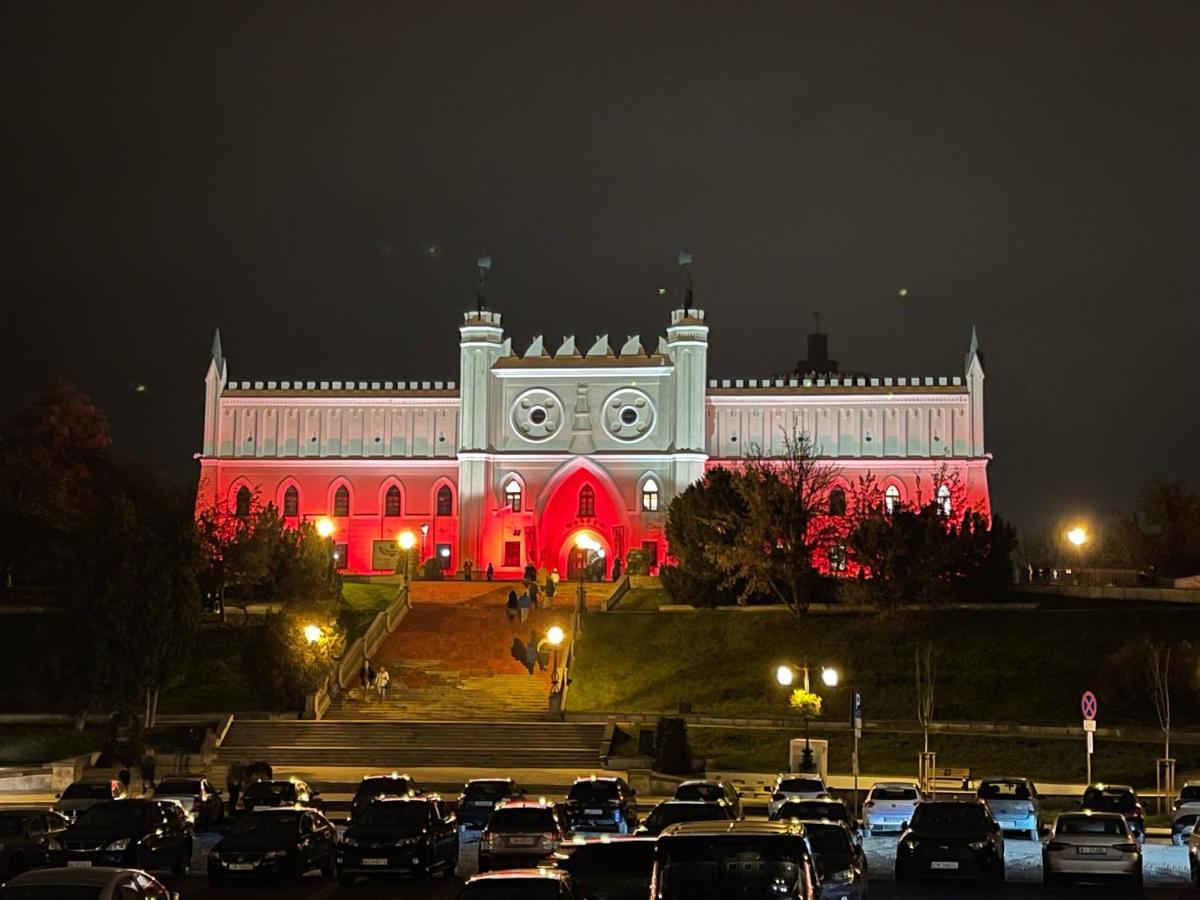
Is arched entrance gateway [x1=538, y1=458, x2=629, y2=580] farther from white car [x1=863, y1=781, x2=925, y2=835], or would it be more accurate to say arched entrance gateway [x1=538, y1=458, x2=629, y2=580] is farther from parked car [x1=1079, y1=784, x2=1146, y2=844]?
white car [x1=863, y1=781, x2=925, y2=835]

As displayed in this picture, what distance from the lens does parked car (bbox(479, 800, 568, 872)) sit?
939 inches

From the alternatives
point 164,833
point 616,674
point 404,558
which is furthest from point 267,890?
point 404,558

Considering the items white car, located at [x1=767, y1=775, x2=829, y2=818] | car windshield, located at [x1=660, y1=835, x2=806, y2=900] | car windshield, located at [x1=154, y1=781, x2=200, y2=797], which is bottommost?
car windshield, located at [x1=154, y1=781, x2=200, y2=797]

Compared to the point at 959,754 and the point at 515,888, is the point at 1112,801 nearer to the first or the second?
the point at 959,754

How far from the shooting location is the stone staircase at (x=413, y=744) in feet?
147

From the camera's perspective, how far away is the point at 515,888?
15.7 metres

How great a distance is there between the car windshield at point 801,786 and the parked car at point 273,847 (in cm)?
1026

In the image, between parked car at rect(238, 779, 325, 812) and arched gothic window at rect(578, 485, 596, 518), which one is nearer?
parked car at rect(238, 779, 325, 812)

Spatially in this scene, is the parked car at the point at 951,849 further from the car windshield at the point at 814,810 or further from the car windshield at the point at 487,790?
the car windshield at the point at 487,790

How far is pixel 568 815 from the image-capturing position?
28.3m

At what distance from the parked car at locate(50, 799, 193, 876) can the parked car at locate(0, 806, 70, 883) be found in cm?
20

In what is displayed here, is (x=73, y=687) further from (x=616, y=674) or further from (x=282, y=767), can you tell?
(x=616, y=674)

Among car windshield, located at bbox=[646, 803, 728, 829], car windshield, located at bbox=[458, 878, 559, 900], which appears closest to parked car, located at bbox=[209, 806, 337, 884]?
car windshield, located at bbox=[646, 803, 728, 829]

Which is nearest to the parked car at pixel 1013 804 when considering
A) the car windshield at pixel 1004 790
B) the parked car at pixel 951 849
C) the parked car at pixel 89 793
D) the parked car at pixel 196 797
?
the car windshield at pixel 1004 790
